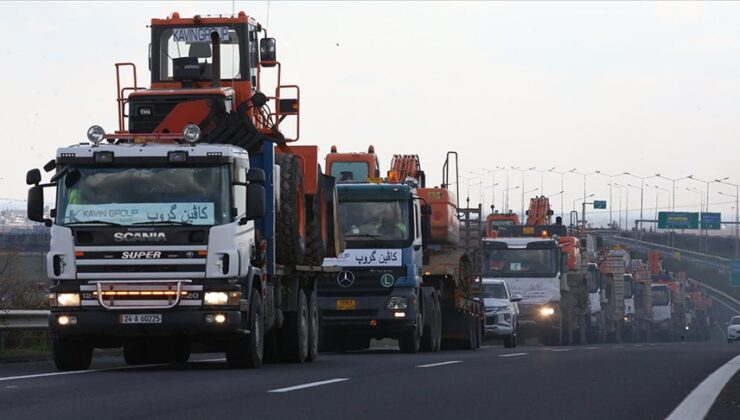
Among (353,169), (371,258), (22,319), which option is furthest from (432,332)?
(22,319)

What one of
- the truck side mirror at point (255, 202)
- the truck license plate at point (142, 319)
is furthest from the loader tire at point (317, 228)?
the truck license plate at point (142, 319)

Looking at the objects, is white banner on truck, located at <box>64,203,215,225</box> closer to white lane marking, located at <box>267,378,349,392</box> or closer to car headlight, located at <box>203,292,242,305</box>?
car headlight, located at <box>203,292,242,305</box>

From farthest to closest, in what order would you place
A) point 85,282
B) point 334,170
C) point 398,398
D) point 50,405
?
point 334,170
point 85,282
point 398,398
point 50,405

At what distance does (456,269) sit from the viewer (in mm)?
35750

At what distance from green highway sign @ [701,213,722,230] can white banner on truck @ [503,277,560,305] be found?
322 feet

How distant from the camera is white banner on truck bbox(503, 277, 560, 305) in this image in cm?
4966

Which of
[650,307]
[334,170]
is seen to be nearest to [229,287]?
[334,170]

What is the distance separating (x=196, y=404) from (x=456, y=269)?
883 inches

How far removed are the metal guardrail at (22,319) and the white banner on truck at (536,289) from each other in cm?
2543

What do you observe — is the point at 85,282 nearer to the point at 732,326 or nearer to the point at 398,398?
the point at 398,398

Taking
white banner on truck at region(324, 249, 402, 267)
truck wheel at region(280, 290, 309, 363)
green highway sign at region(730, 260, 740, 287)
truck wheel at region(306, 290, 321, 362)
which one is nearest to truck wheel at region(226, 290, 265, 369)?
truck wheel at region(280, 290, 309, 363)

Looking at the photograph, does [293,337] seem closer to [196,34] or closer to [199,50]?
[199,50]

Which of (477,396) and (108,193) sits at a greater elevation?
→ (108,193)

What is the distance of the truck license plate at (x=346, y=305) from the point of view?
30281 millimetres
